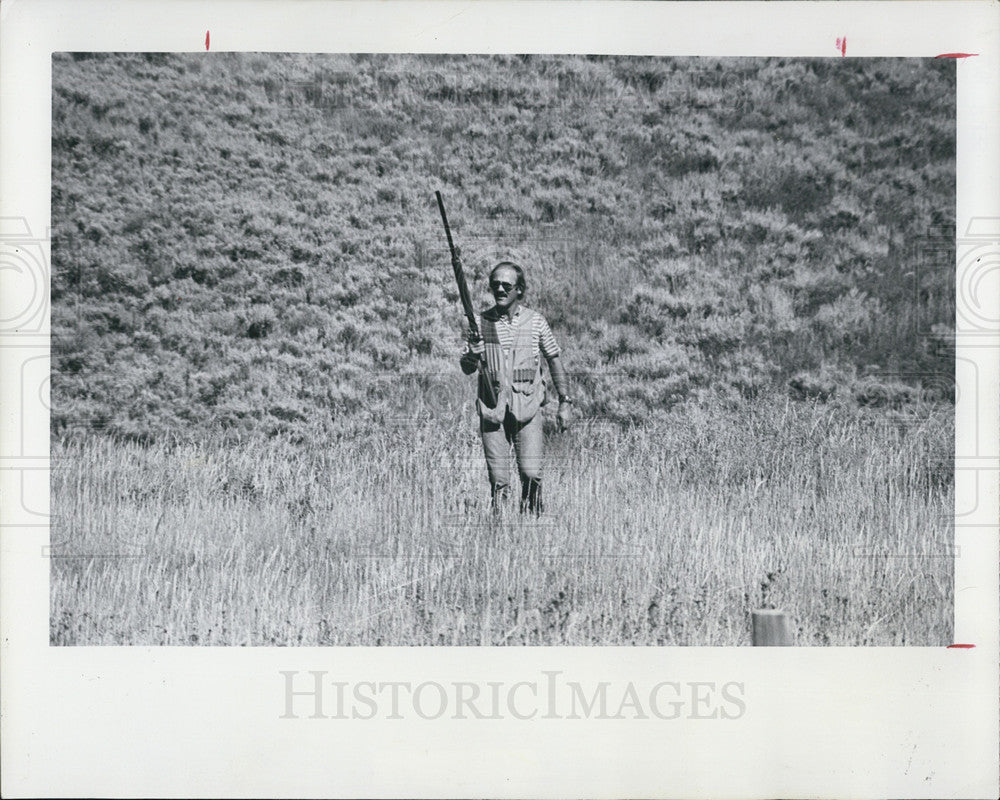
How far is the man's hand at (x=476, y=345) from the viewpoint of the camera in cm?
591

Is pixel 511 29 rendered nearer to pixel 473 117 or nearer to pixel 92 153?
pixel 473 117

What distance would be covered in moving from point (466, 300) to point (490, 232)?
0.39 metres

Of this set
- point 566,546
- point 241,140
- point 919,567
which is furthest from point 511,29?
point 919,567

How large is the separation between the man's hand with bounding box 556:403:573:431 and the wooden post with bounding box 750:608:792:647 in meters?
1.39

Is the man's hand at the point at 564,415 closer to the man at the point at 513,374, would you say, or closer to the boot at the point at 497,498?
the man at the point at 513,374

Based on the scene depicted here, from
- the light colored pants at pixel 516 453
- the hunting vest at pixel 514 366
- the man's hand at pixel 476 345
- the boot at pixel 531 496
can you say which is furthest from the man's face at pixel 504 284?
the boot at pixel 531 496

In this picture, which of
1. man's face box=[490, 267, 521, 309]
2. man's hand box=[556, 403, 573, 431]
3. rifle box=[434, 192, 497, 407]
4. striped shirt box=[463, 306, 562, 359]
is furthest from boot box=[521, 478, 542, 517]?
man's face box=[490, 267, 521, 309]

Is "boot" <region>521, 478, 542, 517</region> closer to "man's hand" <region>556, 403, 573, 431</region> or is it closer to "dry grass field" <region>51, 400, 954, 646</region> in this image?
"dry grass field" <region>51, 400, 954, 646</region>

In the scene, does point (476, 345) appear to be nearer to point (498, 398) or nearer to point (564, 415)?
point (498, 398)

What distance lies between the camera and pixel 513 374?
5.94 metres

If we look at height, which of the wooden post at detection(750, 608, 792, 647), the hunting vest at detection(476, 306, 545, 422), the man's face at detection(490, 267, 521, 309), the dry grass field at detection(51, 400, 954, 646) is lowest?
the wooden post at detection(750, 608, 792, 647)

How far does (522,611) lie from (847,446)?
1964 mm

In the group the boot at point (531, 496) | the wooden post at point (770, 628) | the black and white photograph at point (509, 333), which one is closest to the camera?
the wooden post at point (770, 628)

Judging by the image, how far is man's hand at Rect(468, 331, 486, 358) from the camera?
19.4 feet
